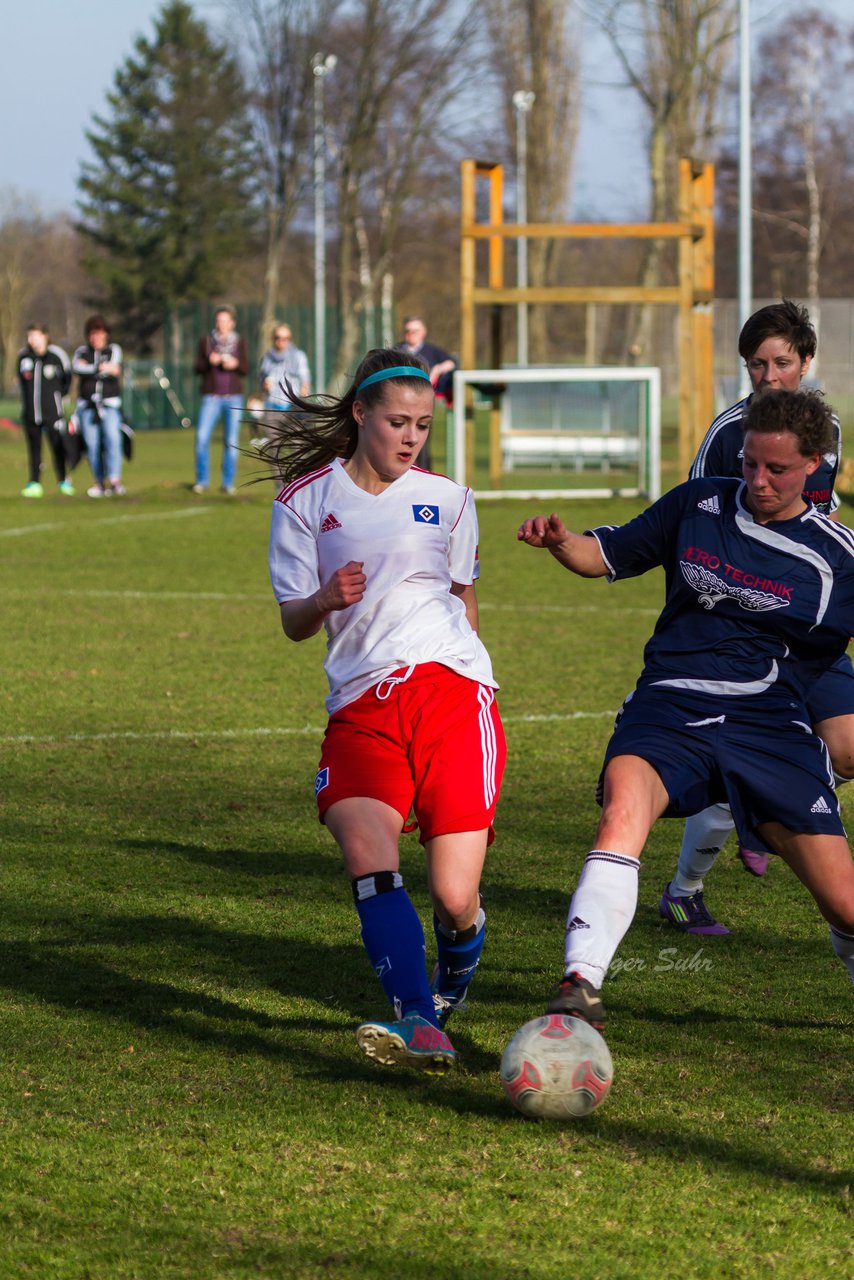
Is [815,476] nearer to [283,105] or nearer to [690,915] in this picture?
[690,915]

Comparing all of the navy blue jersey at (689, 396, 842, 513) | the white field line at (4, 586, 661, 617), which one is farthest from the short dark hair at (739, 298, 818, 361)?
the white field line at (4, 586, 661, 617)

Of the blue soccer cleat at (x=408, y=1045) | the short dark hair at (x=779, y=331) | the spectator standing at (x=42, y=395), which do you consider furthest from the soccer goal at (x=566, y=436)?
the blue soccer cleat at (x=408, y=1045)

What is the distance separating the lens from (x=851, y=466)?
941 inches

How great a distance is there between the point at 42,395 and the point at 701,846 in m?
17.1

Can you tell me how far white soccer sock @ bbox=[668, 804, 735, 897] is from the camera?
515 centimetres

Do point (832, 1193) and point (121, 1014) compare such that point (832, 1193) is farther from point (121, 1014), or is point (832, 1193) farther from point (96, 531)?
point (96, 531)

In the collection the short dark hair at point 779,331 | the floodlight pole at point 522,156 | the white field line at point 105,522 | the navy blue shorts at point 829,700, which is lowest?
the white field line at point 105,522

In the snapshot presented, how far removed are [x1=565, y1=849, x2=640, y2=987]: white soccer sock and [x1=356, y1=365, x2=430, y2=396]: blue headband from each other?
1.29 m

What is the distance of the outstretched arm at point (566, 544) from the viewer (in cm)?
421

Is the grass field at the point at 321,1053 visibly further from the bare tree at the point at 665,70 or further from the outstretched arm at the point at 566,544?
the bare tree at the point at 665,70

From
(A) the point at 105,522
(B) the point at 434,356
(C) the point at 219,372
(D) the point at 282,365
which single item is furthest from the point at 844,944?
(D) the point at 282,365

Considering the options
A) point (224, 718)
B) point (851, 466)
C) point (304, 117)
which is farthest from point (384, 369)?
point (304, 117)

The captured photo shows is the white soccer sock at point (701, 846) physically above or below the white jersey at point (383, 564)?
below

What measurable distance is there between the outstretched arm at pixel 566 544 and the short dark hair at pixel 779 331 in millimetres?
1242
